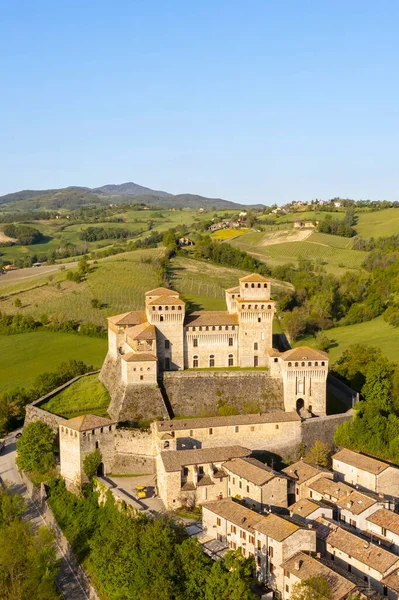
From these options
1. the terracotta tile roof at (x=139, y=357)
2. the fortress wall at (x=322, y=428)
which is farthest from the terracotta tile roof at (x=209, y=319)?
the fortress wall at (x=322, y=428)

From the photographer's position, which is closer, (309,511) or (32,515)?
(309,511)

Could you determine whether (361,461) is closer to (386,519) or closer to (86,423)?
(386,519)

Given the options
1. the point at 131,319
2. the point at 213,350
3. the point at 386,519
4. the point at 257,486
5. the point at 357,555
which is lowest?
the point at 386,519

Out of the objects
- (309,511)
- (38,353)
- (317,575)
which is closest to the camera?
(317,575)

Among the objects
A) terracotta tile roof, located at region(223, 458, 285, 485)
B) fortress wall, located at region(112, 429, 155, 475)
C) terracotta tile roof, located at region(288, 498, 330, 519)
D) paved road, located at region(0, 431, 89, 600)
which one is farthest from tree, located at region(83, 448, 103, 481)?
terracotta tile roof, located at region(288, 498, 330, 519)

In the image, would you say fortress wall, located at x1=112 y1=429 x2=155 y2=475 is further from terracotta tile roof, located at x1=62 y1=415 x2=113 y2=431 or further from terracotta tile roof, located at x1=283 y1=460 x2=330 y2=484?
terracotta tile roof, located at x1=283 y1=460 x2=330 y2=484

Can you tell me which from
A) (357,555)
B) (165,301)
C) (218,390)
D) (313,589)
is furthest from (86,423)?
(313,589)
